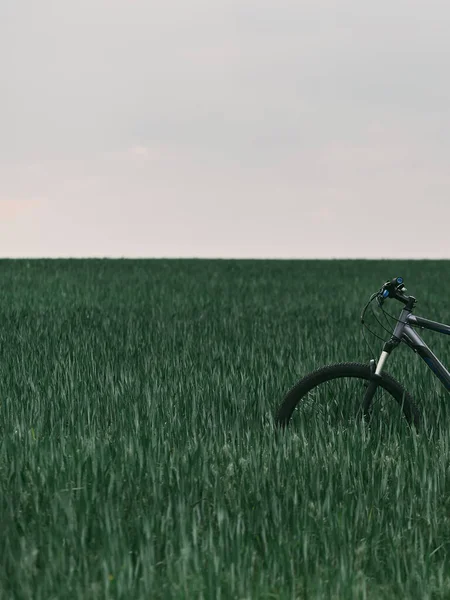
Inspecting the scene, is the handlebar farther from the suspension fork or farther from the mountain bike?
the suspension fork

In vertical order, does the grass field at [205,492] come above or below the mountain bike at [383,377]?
below

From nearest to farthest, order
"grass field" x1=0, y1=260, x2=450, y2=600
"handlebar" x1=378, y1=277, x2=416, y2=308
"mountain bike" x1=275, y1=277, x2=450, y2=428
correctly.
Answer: "grass field" x1=0, y1=260, x2=450, y2=600 < "handlebar" x1=378, y1=277, x2=416, y2=308 < "mountain bike" x1=275, y1=277, x2=450, y2=428

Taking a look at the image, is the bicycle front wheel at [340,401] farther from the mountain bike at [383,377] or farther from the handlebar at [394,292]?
the handlebar at [394,292]

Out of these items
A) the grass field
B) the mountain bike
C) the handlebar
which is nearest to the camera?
the grass field

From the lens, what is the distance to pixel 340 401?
6094 millimetres

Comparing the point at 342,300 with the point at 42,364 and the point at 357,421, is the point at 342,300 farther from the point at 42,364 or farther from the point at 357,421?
the point at 357,421

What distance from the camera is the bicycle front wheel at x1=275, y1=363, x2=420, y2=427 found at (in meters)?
5.21

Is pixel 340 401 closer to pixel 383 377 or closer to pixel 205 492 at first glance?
pixel 383 377

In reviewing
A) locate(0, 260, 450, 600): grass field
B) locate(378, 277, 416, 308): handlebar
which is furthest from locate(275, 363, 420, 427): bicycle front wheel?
locate(378, 277, 416, 308): handlebar

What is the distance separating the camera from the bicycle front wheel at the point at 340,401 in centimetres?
521

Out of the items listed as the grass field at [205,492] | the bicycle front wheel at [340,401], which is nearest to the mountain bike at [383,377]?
the bicycle front wheel at [340,401]

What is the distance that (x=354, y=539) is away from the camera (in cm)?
380

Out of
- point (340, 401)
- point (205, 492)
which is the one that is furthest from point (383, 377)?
point (205, 492)

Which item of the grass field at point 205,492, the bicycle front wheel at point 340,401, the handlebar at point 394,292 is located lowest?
the grass field at point 205,492
